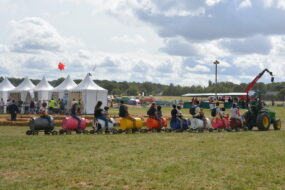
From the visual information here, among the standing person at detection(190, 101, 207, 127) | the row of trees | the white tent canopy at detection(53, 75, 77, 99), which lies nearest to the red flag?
the white tent canopy at detection(53, 75, 77, 99)

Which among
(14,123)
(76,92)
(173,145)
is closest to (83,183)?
(173,145)

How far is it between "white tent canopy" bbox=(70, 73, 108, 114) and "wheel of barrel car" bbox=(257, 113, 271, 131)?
20041 mm

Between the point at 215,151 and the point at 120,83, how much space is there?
5465 inches

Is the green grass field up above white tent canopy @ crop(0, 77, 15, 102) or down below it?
below

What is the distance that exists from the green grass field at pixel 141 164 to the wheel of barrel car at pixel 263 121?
20.2ft

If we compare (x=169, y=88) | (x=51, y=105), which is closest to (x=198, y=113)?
(x=51, y=105)

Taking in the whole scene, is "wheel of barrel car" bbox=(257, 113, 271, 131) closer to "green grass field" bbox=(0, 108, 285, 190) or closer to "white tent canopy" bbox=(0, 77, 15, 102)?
"green grass field" bbox=(0, 108, 285, 190)

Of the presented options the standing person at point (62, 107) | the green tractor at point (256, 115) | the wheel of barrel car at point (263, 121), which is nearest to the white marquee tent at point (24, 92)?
the standing person at point (62, 107)

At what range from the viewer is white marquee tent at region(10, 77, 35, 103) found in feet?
145

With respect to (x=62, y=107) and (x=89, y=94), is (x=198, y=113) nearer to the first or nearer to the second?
(x=89, y=94)

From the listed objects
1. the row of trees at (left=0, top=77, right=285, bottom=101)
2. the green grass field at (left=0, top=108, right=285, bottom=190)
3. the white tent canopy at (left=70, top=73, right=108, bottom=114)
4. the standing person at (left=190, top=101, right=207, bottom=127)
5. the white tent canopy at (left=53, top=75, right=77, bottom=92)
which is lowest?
the green grass field at (left=0, top=108, right=285, bottom=190)

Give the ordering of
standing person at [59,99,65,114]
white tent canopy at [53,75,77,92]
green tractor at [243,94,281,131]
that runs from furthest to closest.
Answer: white tent canopy at [53,75,77,92]
standing person at [59,99,65,114]
green tractor at [243,94,281,131]

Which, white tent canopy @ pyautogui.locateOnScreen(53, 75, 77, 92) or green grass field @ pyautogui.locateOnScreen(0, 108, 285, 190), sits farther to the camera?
white tent canopy @ pyautogui.locateOnScreen(53, 75, 77, 92)

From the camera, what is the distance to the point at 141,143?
15.3 metres
